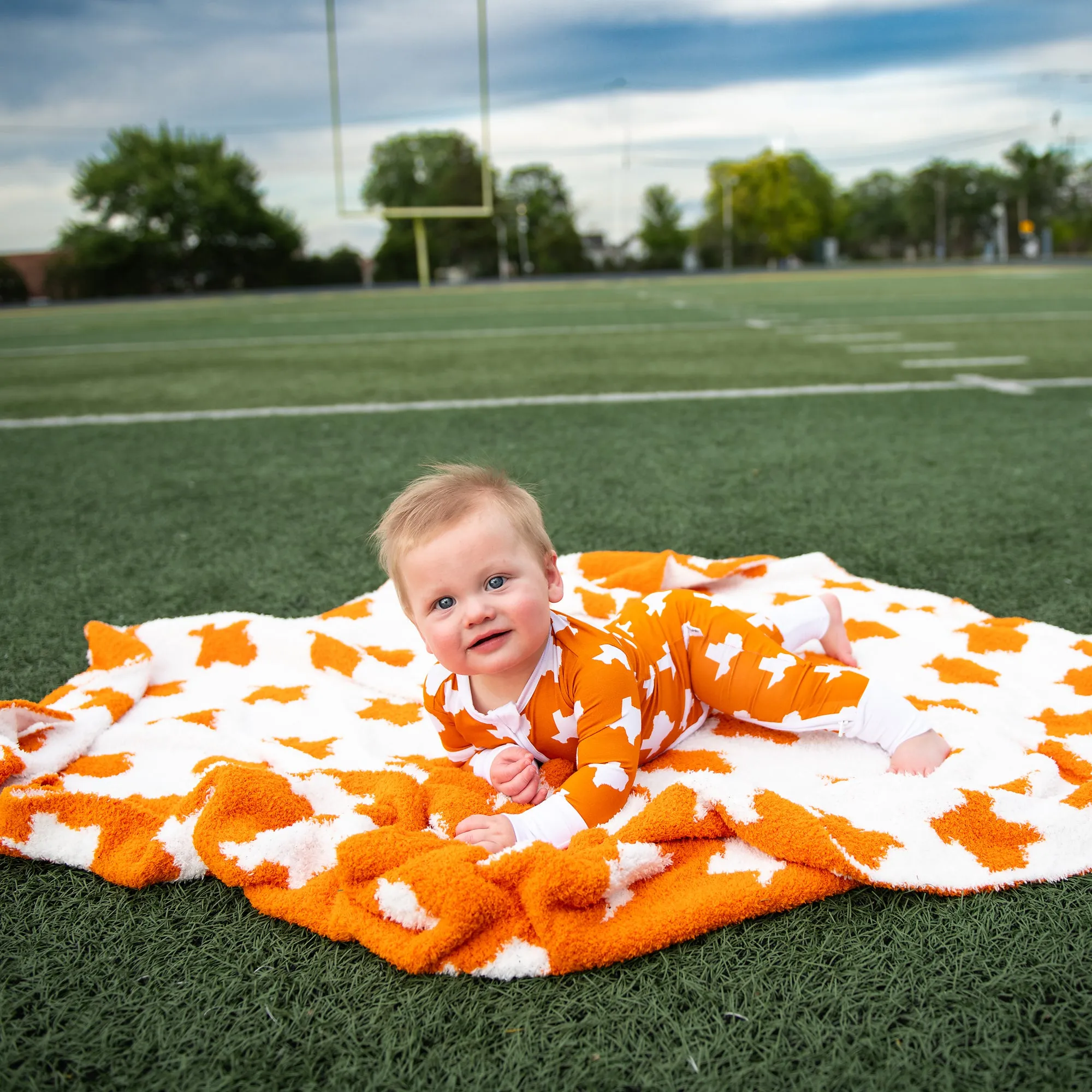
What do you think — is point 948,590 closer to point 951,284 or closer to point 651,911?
point 651,911

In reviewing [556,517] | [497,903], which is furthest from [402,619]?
[497,903]

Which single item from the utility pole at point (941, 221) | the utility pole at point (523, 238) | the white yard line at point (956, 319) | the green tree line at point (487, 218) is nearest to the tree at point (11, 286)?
the green tree line at point (487, 218)

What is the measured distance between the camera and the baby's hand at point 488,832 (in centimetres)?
126

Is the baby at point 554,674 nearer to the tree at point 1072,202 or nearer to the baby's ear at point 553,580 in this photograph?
the baby's ear at point 553,580

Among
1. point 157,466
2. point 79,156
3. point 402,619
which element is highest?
point 79,156

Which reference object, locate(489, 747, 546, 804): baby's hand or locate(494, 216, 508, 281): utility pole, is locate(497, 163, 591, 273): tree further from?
locate(489, 747, 546, 804): baby's hand

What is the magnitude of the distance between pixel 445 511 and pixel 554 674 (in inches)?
12.5

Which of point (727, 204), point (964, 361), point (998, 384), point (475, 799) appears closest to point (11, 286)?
point (964, 361)

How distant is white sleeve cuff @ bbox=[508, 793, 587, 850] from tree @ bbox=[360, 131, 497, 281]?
142 ft

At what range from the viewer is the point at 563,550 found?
267 centimetres

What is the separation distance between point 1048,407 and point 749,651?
3504 millimetres

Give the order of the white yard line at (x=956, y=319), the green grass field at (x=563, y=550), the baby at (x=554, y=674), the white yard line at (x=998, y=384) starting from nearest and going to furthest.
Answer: the green grass field at (x=563, y=550), the baby at (x=554, y=674), the white yard line at (x=998, y=384), the white yard line at (x=956, y=319)

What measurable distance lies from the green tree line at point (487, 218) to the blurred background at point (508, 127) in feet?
0.50

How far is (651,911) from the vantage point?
3.73ft
